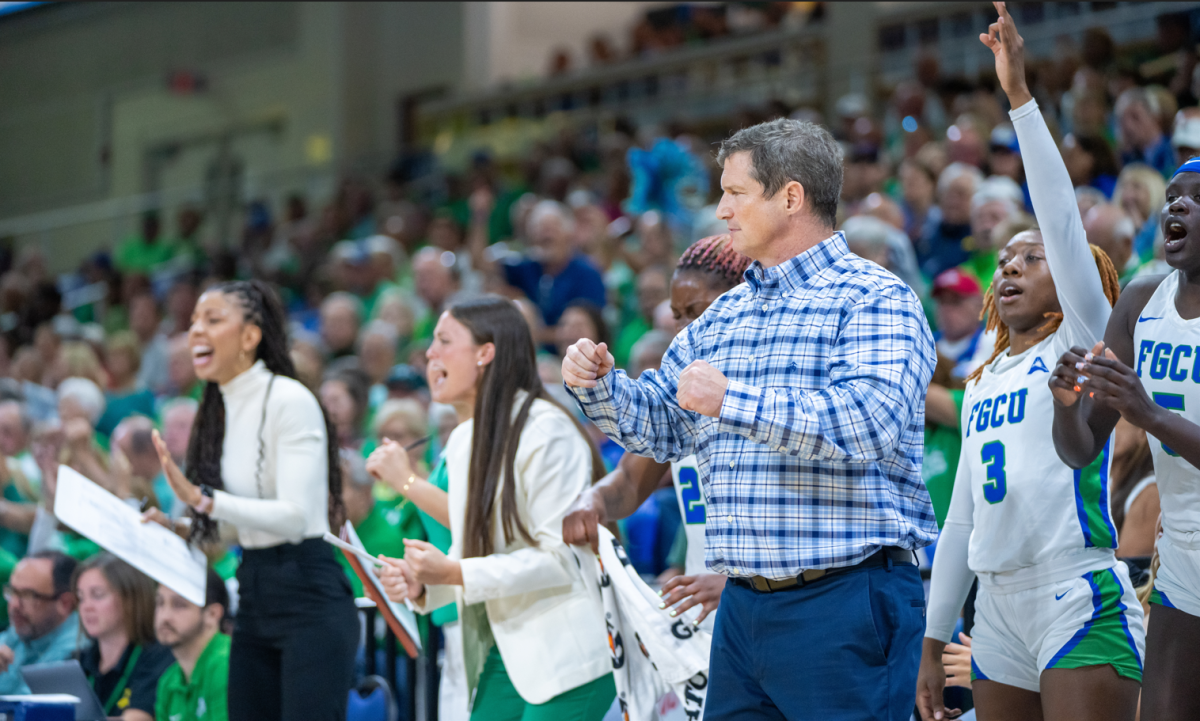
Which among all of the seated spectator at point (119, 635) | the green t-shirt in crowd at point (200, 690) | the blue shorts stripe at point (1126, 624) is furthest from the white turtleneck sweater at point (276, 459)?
the blue shorts stripe at point (1126, 624)

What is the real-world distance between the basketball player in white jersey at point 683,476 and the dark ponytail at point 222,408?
1078mm

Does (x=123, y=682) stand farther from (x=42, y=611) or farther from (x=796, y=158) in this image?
(x=796, y=158)

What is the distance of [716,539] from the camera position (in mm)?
2355

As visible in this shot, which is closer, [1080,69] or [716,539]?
[716,539]

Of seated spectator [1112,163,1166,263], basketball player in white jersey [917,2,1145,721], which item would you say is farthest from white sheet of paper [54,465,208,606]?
seated spectator [1112,163,1166,263]

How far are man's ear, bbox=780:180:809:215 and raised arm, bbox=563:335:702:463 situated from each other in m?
0.32

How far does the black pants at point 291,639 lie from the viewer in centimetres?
366

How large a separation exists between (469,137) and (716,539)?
12064mm

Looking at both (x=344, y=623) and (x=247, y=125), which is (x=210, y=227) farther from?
(x=344, y=623)

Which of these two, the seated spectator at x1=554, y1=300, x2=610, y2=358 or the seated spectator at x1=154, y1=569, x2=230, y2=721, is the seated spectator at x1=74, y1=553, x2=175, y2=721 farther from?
the seated spectator at x1=554, y1=300, x2=610, y2=358

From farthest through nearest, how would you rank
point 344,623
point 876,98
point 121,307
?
point 121,307, point 876,98, point 344,623

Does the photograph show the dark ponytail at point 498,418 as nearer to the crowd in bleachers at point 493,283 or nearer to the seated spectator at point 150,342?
the crowd in bleachers at point 493,283

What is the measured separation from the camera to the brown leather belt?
89.0 inches

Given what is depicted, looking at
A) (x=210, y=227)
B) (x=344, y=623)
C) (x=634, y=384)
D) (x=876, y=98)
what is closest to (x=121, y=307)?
(x=210, y=227)
